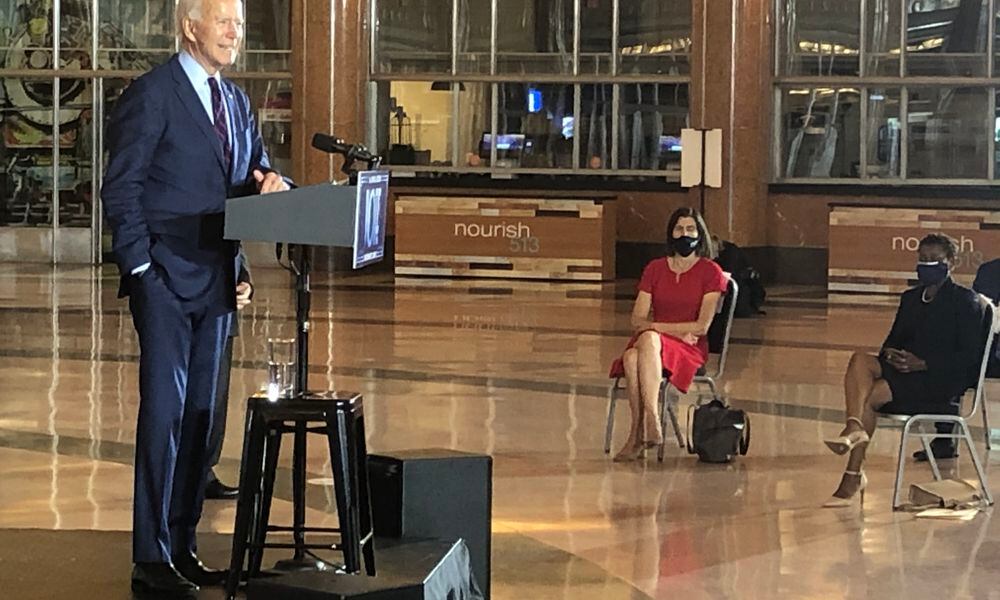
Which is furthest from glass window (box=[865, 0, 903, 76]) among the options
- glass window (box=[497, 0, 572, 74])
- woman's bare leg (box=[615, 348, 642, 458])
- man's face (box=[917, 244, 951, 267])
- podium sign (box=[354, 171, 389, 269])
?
podium sign (box=[354, 171, 389, 269])

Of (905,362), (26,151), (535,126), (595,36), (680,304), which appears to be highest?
(595,36)

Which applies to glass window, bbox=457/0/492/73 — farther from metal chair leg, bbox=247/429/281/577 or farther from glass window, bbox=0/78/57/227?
metal chair leg, bbox=247/429/281/577

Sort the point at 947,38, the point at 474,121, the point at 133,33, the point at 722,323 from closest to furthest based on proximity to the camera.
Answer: the point at 722,323, the point at 947,38, the point at 474,121, the point at 133,33

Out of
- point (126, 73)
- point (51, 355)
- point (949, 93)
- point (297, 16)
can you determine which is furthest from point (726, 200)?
point (51, 355)

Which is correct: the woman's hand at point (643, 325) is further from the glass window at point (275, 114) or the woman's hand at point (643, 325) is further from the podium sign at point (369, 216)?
the glass window at point (275, 114)

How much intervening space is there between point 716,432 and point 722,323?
2.50ft

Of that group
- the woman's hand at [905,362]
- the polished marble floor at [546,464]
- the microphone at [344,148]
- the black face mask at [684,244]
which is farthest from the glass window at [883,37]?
the microphone at [344,148]

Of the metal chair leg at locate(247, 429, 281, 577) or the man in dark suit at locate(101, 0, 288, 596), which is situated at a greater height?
the man in dark suit at locate(101, 0, 288, 596)

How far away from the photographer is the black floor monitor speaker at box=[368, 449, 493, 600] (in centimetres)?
564

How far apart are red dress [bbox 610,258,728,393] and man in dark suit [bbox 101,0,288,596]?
145 inches

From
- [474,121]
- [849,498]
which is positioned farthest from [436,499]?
[474,121]

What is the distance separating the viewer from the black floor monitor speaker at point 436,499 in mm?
5645

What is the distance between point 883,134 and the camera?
22531 millimetres

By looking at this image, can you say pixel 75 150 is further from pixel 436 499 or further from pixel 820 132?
pixel 436 499
